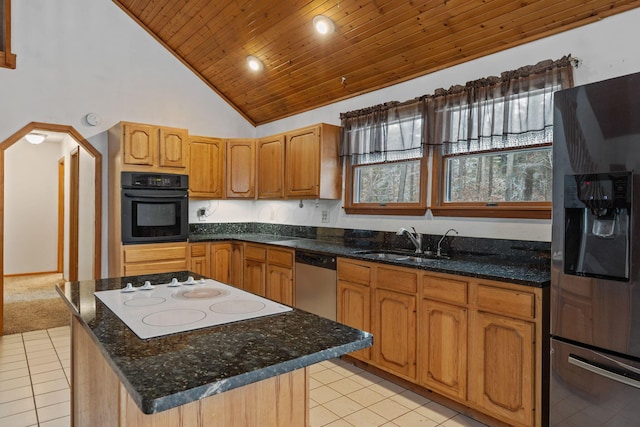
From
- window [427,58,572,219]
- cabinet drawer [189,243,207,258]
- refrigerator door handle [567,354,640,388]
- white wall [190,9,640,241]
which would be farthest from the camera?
cabinet drawer [189,243,207,258]

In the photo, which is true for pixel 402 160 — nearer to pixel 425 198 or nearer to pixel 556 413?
pixel 425 198

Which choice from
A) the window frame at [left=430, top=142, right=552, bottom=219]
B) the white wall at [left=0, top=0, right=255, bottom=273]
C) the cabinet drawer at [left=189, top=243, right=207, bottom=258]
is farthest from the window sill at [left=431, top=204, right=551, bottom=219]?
the white wall at [left=0, top=0, right=255, bottom=273]

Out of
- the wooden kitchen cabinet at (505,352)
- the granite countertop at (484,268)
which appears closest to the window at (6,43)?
the granite countertop at (484,268)

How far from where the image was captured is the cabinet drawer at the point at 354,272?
121 inches

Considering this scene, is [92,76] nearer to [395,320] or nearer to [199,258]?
[199,258]

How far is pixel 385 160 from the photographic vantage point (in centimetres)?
375

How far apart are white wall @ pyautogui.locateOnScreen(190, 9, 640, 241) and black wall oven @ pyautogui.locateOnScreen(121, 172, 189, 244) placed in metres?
1.45

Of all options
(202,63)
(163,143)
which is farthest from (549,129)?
(202,63)

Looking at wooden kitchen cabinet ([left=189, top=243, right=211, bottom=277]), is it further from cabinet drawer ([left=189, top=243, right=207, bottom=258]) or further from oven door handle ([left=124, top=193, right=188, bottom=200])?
oven door handle ([left=124, top=193, right=188, bottom=200])

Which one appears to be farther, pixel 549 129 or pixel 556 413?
pixel 549 129

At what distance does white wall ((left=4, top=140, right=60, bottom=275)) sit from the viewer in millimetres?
6781

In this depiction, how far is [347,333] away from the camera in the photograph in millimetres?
1232

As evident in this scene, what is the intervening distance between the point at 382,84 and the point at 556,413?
2923 mm

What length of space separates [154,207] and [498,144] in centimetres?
335
